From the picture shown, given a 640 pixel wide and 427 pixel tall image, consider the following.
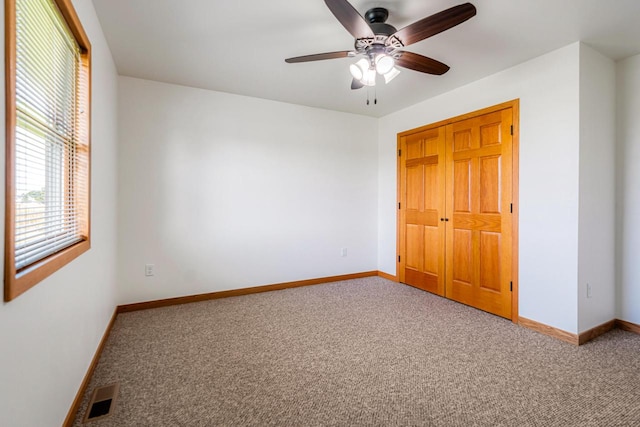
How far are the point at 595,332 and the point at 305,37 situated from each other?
11.2 feet

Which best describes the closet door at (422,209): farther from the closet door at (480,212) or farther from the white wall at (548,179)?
the white wall at (548,179)

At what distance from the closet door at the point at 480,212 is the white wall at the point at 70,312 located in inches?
133

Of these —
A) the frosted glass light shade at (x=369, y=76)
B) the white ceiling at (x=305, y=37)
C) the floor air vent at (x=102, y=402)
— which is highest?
the white ceiling at (x=305, y=37)

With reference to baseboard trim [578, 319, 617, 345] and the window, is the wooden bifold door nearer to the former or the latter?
baseboard trim [578, 319, 617, 345]

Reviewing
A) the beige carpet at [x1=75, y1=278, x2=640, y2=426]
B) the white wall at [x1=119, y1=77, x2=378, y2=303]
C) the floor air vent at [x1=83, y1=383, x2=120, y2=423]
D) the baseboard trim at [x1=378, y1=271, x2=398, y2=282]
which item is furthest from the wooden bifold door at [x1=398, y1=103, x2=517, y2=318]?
the floor air vent at [x1=83, y1=383, x2=120, y2=423]

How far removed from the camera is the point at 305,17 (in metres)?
2.19

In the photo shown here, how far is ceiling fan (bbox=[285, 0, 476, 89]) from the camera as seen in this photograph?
1.73m

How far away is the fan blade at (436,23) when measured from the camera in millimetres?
1698

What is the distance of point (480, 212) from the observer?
10.7ft

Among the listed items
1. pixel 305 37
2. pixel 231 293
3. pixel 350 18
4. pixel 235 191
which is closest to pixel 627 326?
pixel 350 18

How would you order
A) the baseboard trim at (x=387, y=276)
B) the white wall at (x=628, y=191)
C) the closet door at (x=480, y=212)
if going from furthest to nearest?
the baseboard trim at (x=387, y=276) < the closet door at (x=480, y=212) < the white wall at (x=628, y=191)

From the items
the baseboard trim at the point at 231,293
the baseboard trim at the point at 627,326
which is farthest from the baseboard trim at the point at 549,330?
the baseboard trim at the point at 231,293

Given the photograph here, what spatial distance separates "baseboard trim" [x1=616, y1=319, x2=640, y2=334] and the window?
4.20m

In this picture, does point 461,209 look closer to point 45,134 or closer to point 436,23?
point 436,23
